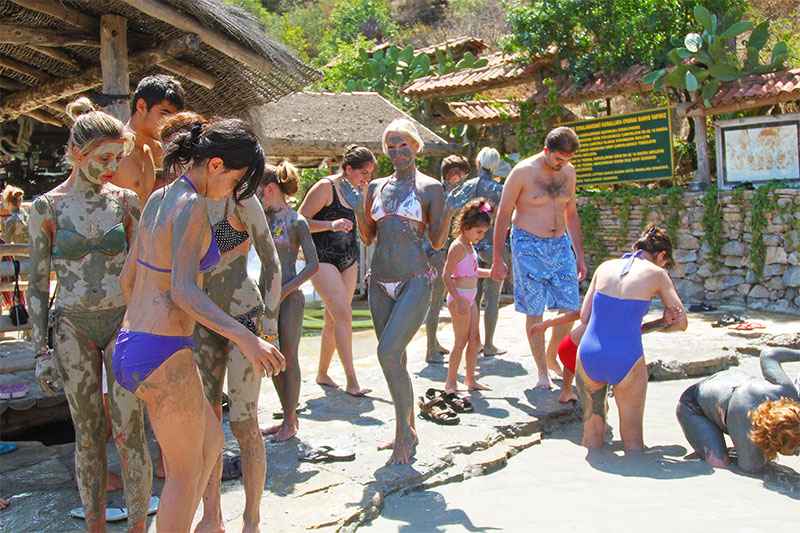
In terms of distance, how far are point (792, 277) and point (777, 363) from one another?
21.4 feet

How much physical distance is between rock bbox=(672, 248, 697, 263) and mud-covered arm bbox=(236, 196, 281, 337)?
30.4 feet

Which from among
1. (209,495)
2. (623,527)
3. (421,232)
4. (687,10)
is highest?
(687,10)

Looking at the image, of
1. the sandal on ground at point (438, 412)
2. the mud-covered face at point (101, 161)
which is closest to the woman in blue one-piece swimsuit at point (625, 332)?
the sandal on ground at point (438, 412)

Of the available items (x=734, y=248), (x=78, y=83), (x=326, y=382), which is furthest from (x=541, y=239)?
(x=734, y=248)

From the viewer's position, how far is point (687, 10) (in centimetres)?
1259

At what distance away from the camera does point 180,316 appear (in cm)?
290

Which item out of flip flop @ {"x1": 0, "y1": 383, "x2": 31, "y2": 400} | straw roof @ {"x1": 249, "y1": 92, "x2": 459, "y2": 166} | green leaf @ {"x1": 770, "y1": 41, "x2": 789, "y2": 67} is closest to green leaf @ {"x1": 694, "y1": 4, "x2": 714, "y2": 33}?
green leaf @ {"x1": 770, "y1": 41, "x2": 789, "y2": 67}

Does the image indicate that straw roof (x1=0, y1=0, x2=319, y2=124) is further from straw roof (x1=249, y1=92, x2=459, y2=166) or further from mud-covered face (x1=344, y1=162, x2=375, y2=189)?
straw roof (x1=249, y1=92, x2=459, y2=166)

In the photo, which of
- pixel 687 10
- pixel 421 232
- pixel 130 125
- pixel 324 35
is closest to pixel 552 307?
pixel 421 232

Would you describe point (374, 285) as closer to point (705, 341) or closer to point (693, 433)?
point (693, 433)

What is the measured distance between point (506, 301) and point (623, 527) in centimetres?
891

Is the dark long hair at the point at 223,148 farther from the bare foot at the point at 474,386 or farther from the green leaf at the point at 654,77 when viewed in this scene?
the green leaf at the point at 654,77

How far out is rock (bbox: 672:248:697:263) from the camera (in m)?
11.7

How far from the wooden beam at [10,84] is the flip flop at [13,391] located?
3.13 m
